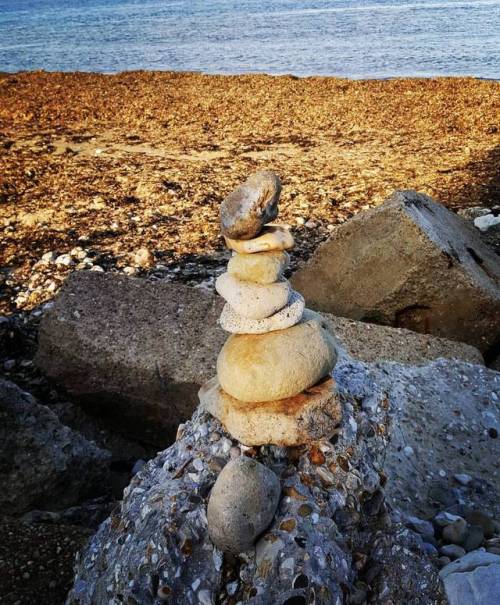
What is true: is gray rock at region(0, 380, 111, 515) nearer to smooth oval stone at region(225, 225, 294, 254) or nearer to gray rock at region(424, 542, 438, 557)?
smooth oval stone at region(225, 225, 294, 254)

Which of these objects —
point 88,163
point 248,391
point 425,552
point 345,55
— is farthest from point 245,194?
point 345,55

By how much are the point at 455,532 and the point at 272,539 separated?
76 centimetres

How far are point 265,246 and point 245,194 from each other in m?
0.22

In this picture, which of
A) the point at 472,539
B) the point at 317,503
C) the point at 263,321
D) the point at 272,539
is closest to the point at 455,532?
the point at 472,539

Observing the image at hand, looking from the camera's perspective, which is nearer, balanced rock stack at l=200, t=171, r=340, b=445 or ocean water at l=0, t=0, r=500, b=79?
balanced rock stack at l=200, t=171, r=340, b=445

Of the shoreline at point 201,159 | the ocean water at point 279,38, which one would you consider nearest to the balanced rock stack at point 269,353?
the shoreline at point 201,159

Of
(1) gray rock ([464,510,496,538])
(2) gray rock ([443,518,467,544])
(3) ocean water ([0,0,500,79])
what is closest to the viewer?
(2) gray rock ([443,518,467,544])

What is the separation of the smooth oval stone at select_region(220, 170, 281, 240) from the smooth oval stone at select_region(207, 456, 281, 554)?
83 cm

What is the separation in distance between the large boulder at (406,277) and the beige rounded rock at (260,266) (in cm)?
187

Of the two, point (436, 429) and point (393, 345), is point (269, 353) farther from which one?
point (393, 345)

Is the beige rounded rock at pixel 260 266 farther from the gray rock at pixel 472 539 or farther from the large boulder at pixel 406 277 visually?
the large boulder at pixel 406 277

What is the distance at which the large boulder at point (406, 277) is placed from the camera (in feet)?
14.0

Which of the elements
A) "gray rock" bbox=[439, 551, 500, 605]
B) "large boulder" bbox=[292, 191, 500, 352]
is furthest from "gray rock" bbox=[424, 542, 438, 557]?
"large boulder" bbox=[292, 191, 500, 352]

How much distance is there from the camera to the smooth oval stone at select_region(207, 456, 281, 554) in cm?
234
